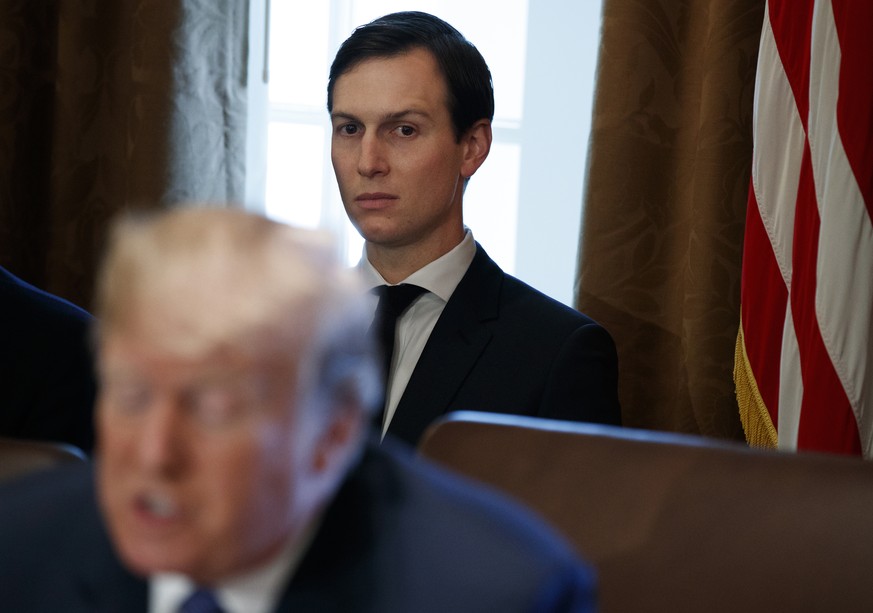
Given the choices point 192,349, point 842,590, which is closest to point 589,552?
point 842,590

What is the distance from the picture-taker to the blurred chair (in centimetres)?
134

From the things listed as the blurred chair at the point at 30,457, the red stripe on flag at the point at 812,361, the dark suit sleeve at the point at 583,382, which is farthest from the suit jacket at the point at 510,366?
the blurred chair at the point at 30,457

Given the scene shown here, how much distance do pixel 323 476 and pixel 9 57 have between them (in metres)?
3.00

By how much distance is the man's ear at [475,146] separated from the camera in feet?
8.36

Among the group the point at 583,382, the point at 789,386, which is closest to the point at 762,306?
the point at 789,386

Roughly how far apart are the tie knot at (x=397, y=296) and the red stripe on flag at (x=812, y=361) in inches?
36.5

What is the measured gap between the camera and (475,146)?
257 centimetres

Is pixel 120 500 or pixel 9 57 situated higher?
pixel 9 57

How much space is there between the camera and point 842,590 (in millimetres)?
1293

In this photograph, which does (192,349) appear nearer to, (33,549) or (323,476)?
(323,476)

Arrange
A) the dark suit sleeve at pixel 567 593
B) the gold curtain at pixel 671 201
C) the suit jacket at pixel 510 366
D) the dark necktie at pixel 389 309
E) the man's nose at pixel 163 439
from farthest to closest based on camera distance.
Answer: the gold curtain at pixel 671 201 < the dark necktie at pixel 389 309 < the suit jacket at pixel 510 366 < the dark suit sleeve at pixel 567 593 < the man's nose at pixel 163 439

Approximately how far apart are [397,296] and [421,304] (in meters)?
0.07

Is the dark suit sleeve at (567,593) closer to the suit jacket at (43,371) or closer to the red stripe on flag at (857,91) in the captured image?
the suit jacket at (43,371)

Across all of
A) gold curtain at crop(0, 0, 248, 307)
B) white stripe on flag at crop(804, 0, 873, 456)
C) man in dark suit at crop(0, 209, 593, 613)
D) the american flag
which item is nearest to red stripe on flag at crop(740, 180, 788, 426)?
the american flag
